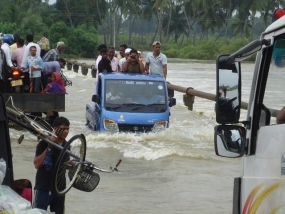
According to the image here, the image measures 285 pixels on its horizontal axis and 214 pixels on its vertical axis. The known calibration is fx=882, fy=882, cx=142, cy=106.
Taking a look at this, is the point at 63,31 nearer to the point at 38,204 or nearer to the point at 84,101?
the point at 84,101

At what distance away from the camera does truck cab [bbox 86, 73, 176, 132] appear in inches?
646

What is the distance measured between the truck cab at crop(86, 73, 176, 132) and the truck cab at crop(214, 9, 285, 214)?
10.9 metres

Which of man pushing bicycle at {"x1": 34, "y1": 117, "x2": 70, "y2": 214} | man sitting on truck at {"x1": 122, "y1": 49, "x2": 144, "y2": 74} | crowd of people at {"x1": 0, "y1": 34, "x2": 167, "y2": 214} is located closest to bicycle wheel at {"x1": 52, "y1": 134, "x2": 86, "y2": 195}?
man pushing bicycle at {"x1": 34, "y1": 117, "x2": 70, "y2": 214}

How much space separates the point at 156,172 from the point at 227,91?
29.5 ft

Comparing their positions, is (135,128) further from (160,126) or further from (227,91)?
(227,91)

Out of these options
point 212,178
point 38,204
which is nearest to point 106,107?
point 212,178

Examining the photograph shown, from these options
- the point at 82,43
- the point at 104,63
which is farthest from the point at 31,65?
the point at 82,43

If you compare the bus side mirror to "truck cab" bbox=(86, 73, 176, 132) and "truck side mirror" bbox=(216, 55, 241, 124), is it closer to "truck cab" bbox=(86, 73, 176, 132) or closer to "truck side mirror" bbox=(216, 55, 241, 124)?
"truck side mirror" bbox=(216, 55, 241, 124)

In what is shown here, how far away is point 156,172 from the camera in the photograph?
14.0 meters

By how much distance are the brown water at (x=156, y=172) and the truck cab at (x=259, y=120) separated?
14.6ft

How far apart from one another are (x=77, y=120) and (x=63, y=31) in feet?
176

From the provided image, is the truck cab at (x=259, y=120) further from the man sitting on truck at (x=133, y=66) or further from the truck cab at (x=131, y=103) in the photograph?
the man sitting on truck at (x=133, y=66)

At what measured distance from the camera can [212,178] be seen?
13.5m

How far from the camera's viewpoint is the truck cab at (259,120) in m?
4.86
